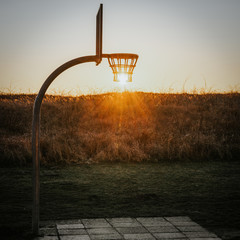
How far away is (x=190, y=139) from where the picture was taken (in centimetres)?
1192

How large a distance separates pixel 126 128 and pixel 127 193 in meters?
9.28

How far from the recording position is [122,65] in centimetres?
440

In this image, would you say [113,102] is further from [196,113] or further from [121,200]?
[121,200]

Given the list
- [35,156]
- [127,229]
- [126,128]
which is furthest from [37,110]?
[126,128]

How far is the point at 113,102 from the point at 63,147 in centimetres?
1111

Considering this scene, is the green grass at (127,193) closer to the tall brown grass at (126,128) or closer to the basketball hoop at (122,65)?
the tall brown grass at (126,128)

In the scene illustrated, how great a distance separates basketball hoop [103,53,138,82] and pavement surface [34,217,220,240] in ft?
6.11

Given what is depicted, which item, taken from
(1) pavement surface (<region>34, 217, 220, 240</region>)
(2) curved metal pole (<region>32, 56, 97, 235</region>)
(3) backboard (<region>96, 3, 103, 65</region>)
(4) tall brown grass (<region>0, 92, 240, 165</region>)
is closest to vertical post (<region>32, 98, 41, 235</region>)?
(2) curved metal pole (<region>32, 56, 97, 235</region>)

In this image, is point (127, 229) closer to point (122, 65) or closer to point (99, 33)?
point (122, 65)

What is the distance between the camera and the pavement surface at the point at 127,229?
4.07m

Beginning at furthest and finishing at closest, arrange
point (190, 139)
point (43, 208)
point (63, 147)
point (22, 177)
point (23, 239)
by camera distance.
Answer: point (190, 139), point (63, 147), point (22, 177), point (43, 208), point (23, 239)

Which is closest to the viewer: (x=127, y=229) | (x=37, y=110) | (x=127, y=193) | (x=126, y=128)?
(x=37, y=110)

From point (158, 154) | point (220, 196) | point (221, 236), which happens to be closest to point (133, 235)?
→ point (221, 236)

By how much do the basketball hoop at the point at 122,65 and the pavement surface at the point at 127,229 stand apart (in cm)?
186
